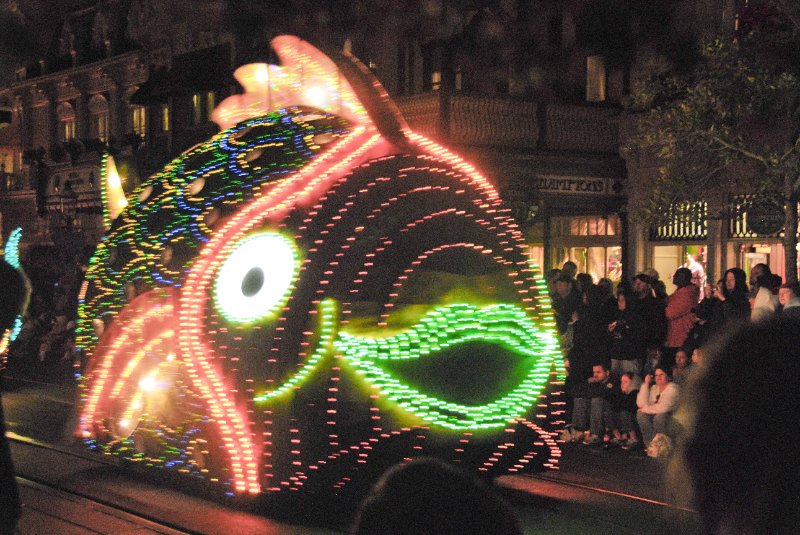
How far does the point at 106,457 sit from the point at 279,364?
373cm

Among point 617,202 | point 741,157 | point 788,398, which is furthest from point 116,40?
point 788,398

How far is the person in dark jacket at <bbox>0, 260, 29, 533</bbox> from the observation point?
151 inches

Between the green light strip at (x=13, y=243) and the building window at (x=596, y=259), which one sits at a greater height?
the green light strip at (x=13, y=243)

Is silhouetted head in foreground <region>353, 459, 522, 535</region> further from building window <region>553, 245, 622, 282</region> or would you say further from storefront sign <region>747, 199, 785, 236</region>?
building window <region>553, 245, 622, 282</region>

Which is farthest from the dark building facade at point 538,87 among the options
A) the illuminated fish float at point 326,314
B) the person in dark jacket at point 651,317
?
the person in dark jacket at point 651,317

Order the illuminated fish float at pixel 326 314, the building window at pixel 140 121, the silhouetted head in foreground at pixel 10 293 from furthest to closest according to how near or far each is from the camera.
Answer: the building window at pixel 140 121
the illuminated fish float at pixel 326 314
the silhouetted head in foreground at pixel 10 293

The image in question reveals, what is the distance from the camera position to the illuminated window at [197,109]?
34625 millimetres

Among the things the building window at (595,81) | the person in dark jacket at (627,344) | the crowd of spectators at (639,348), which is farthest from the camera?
the building window at (595,81)

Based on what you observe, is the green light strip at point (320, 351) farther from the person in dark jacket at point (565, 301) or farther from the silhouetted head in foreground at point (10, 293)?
the person in dark jacket at point (565, 301)

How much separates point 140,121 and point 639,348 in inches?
1158

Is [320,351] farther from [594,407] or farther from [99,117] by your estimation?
[99,117]

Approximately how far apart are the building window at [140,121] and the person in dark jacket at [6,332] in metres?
34.2

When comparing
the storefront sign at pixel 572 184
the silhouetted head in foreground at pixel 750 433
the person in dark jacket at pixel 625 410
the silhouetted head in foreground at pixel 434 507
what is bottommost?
the person in dark jacket at pixel 625 410

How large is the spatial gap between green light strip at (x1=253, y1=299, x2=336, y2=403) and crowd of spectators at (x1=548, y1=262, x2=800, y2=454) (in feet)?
13.9
